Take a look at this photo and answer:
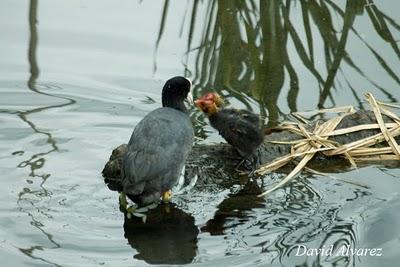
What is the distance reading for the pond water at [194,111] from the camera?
498 centimetres

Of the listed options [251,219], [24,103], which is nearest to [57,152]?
[24,103]

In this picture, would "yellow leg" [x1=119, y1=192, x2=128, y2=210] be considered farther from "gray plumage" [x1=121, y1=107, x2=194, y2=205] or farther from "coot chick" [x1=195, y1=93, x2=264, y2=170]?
"coot chick" [x1=195, y1=93, x2=264, y2=170]

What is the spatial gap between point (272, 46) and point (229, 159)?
1.89 metres

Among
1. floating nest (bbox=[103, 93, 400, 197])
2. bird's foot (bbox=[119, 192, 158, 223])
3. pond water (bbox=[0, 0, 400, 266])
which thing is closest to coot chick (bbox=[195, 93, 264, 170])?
floating nest (bbox=[103, 93, 400, 197])

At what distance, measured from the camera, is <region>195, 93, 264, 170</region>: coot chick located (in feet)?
18.6

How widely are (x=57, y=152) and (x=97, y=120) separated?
549 mm

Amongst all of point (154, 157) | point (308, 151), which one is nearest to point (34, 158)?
point (154, 157)

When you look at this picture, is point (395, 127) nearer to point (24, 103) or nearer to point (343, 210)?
point (343, 210)

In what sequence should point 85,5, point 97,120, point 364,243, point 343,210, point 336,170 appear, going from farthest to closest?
1. point 85,5
2. point 97,120
3. point 336,170
4. point 343,210
5. point 364,243

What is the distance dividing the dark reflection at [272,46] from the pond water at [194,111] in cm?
1

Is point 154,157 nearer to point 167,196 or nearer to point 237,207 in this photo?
point 167,196

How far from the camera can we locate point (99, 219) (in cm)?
519

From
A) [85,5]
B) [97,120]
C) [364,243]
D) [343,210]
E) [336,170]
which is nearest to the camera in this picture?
[364,243]

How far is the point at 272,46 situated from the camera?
295 inches
